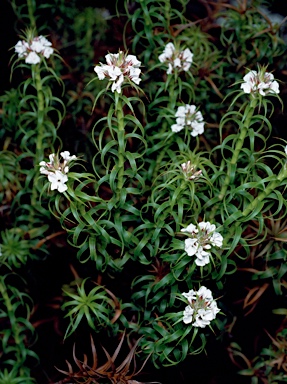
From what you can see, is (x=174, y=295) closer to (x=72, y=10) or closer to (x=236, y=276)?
(x=236, y=276)

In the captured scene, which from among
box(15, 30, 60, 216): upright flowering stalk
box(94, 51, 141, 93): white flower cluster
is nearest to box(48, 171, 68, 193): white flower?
box(94, 51, 141, 93): white flower cluster

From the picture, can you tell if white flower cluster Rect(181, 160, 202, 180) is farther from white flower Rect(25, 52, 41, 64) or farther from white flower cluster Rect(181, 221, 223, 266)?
white flower Rect(25, 52, 41, 64)

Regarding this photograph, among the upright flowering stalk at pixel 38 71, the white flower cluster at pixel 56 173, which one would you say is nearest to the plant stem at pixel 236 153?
the white flower cluster at pixel 56 173

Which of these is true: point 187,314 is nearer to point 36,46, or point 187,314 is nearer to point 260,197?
point 260,197

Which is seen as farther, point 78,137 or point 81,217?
point 78,137

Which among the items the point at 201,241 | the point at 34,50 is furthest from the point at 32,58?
the point at 201,241

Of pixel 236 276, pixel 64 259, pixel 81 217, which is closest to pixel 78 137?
pixel 64 259

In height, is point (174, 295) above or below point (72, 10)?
below

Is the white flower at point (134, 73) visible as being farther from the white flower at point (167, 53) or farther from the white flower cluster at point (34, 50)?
the white flower cluster at point (34, 50)
